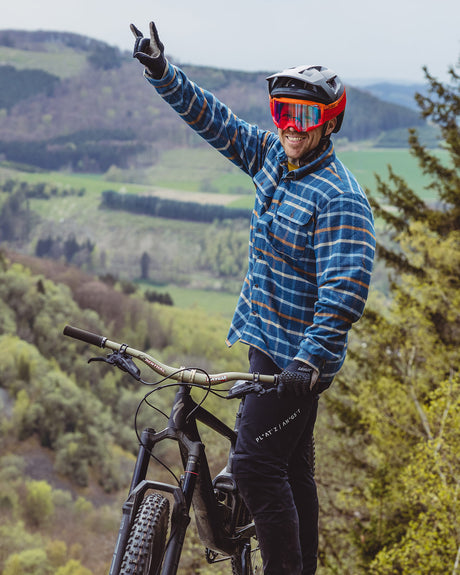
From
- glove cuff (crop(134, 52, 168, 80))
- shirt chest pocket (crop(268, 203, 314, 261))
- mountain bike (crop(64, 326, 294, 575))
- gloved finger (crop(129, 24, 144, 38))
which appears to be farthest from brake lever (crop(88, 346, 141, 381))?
gloved finger (crop(129, 24, 144, 38))

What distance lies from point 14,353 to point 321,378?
204 ft

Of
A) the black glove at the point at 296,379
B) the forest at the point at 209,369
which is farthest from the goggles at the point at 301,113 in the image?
the forest at the point at 209,369

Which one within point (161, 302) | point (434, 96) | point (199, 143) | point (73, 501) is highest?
point (434, 96)

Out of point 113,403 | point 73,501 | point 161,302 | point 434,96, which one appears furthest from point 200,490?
point 161,302

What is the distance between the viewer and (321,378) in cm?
284

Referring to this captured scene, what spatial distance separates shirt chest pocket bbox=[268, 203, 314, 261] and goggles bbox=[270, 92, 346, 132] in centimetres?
32

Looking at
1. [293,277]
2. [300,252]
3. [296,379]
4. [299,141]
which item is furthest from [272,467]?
[299,141]

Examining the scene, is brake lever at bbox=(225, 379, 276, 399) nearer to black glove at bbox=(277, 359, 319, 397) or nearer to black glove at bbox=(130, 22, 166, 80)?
black glove at bbox=(277, 359, 319, 397)

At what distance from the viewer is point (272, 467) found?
2920 mm

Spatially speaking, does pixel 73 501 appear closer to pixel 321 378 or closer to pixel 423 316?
pixel 423 316

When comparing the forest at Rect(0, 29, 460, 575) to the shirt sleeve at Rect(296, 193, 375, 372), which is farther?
the forest at Rect(0, 29, 460, 575)

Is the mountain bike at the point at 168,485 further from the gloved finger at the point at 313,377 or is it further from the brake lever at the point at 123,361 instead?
the gloved finger at the point at 313,377

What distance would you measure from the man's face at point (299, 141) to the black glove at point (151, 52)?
0.59 metres

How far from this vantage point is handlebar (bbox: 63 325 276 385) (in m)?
2.62
